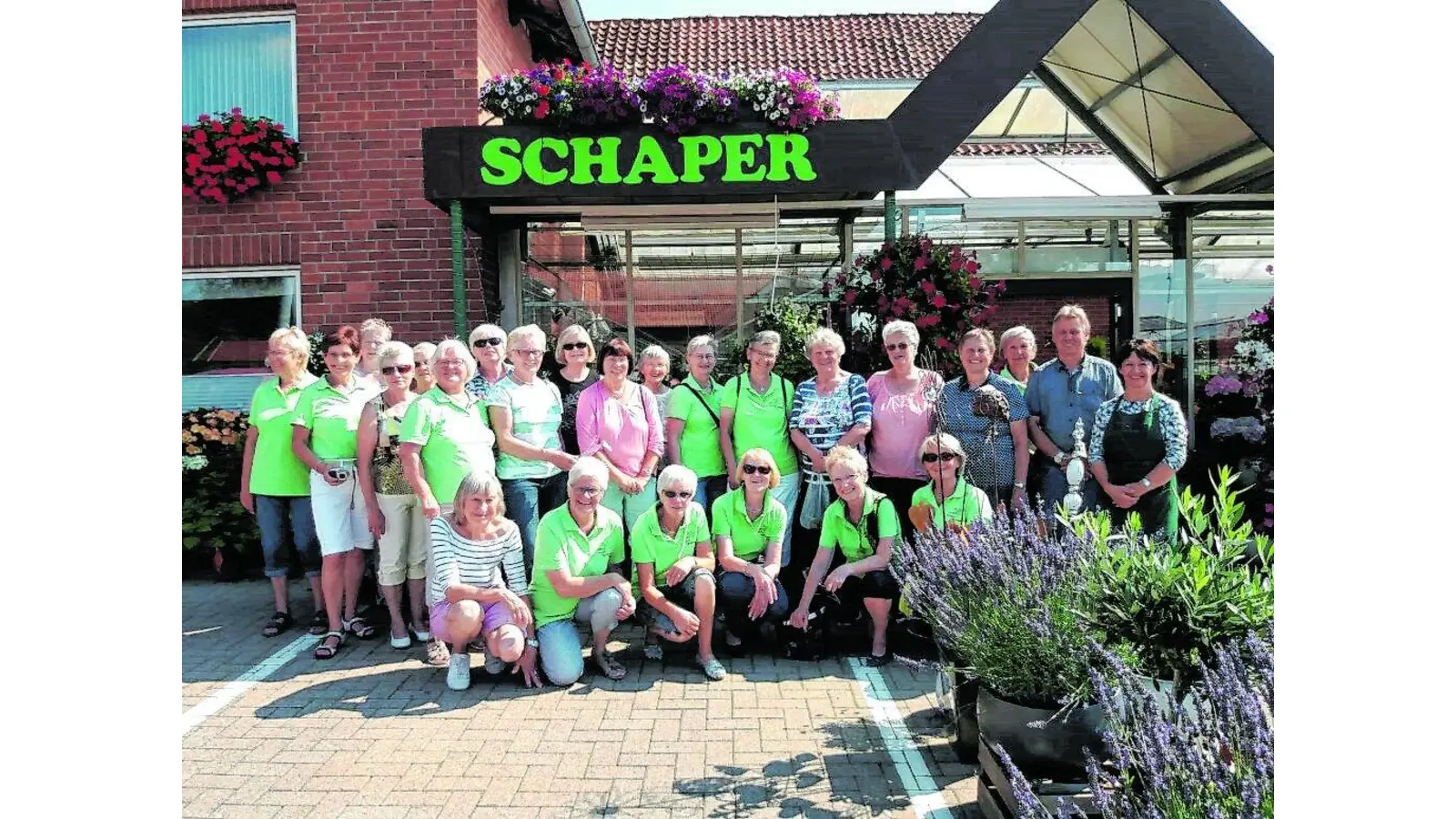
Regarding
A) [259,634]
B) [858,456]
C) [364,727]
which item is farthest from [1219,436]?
[259,634]

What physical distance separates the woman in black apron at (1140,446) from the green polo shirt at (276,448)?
460 cm

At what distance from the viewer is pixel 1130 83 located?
330 inches

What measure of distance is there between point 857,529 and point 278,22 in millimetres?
7379

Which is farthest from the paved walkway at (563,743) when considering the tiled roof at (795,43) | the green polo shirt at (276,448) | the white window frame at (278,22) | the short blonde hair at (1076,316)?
the tiled roof at (795,43)

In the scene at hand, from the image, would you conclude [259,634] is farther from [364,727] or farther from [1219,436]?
[1219,436]

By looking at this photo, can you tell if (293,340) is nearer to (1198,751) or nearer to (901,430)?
(901,430)

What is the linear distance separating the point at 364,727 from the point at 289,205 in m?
5.99

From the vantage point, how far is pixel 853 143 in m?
7.05

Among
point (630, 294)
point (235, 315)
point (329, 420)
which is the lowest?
point (329, 420)

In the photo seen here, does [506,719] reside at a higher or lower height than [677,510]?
lower

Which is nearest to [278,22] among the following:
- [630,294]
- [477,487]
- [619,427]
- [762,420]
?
[630,294]

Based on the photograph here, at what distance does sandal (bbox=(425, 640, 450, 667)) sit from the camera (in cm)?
508

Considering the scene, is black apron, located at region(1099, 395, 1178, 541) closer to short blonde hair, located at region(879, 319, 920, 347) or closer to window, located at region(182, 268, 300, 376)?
short blonde hair, located at region(879, 319, 920, 347)

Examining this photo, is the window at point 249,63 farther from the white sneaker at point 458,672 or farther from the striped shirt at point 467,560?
the white sneaker at point 458,672
